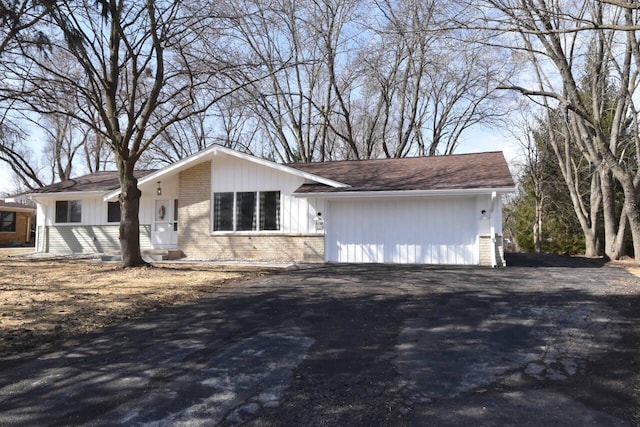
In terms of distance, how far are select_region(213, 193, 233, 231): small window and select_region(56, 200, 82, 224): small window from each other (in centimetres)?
707

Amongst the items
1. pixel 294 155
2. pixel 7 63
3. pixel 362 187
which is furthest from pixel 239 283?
pixel 294 155

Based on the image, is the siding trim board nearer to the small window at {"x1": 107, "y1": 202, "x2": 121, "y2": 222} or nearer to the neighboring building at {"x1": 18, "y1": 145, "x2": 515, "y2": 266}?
the neighboring building at {"x1": 18, "y1": 145, "x2": 515, "y2": 266}

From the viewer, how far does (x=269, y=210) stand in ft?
49.9

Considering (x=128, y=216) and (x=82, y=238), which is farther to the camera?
(x=82, y=238)

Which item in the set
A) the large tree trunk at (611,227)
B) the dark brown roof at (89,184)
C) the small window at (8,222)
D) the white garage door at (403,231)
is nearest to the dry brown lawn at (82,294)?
the white garage door at (403,231)

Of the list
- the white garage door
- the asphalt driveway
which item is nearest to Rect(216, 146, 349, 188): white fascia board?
the white garage door

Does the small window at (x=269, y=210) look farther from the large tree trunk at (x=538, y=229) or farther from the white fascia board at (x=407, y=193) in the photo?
the large tree trunk at (x=538, y=229)

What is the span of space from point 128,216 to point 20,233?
22.9 metres

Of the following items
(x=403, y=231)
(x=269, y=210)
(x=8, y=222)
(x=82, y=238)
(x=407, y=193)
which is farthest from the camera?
(x=8, y=222)

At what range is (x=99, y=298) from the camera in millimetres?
7895

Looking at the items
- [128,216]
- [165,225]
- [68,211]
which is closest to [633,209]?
[128,216]

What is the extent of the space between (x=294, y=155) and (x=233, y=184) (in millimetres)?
13984

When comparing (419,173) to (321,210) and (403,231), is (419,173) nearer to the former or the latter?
(403,231)

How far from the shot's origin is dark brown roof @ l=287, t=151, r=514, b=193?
13.1 m
